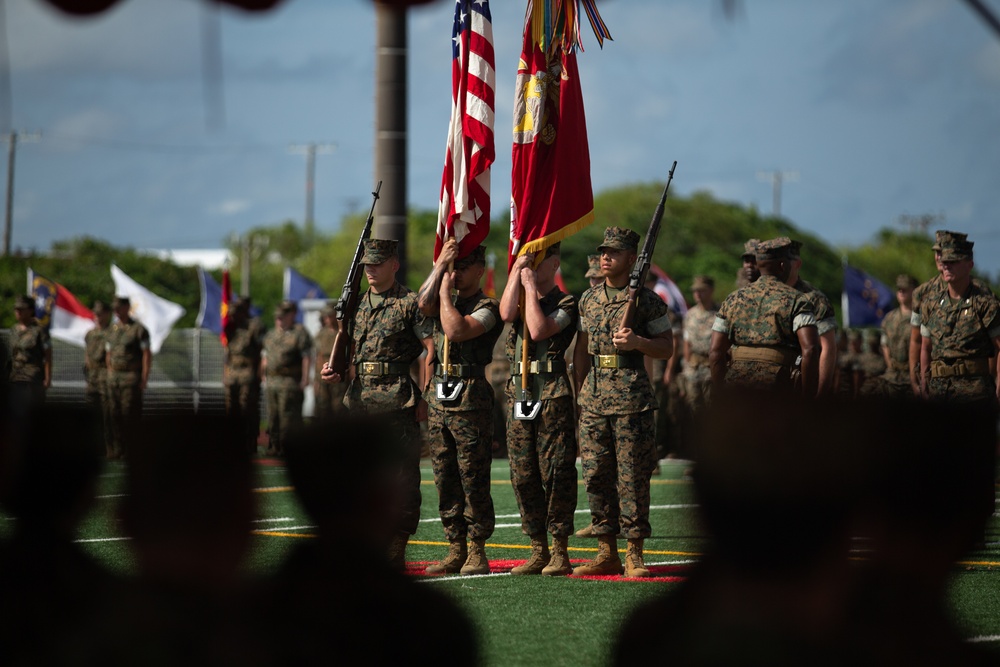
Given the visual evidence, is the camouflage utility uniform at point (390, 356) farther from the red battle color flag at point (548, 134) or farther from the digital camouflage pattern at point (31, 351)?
the digital camouflage pattern at point (31, 351)

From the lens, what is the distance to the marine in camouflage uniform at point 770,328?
8164 mm

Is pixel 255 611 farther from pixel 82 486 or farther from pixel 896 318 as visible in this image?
pixel 896 318

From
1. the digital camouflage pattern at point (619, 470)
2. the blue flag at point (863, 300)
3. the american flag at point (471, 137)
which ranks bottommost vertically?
the digital camouflage pattern at point (619, 470)

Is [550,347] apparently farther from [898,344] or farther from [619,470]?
[898,344]

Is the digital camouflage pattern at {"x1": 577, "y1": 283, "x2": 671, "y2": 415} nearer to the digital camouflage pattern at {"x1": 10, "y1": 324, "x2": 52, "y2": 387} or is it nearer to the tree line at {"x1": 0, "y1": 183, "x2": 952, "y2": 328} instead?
the digital camouflage pattern at {"x1": 10, "y1": 324, "x2": 52, "y2": 387}

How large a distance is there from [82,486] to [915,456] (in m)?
1.76

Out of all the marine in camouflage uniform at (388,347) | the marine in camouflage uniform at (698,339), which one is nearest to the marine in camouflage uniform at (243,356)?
the marine in camouflage uniform at (698,339)

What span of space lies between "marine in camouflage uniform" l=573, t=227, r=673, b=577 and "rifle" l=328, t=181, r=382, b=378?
149cm

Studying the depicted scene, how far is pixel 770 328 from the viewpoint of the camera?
8.22 meters

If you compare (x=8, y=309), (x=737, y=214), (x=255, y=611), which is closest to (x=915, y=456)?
(x=255, y=611)

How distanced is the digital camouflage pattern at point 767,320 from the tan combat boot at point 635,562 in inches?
52.6

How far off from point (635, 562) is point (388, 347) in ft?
6.33

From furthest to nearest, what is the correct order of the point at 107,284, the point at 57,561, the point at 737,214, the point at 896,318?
the point at 737,214, the point at 107,284, the point at 896,318, the point at 57,561

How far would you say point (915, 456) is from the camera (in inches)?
91.3
